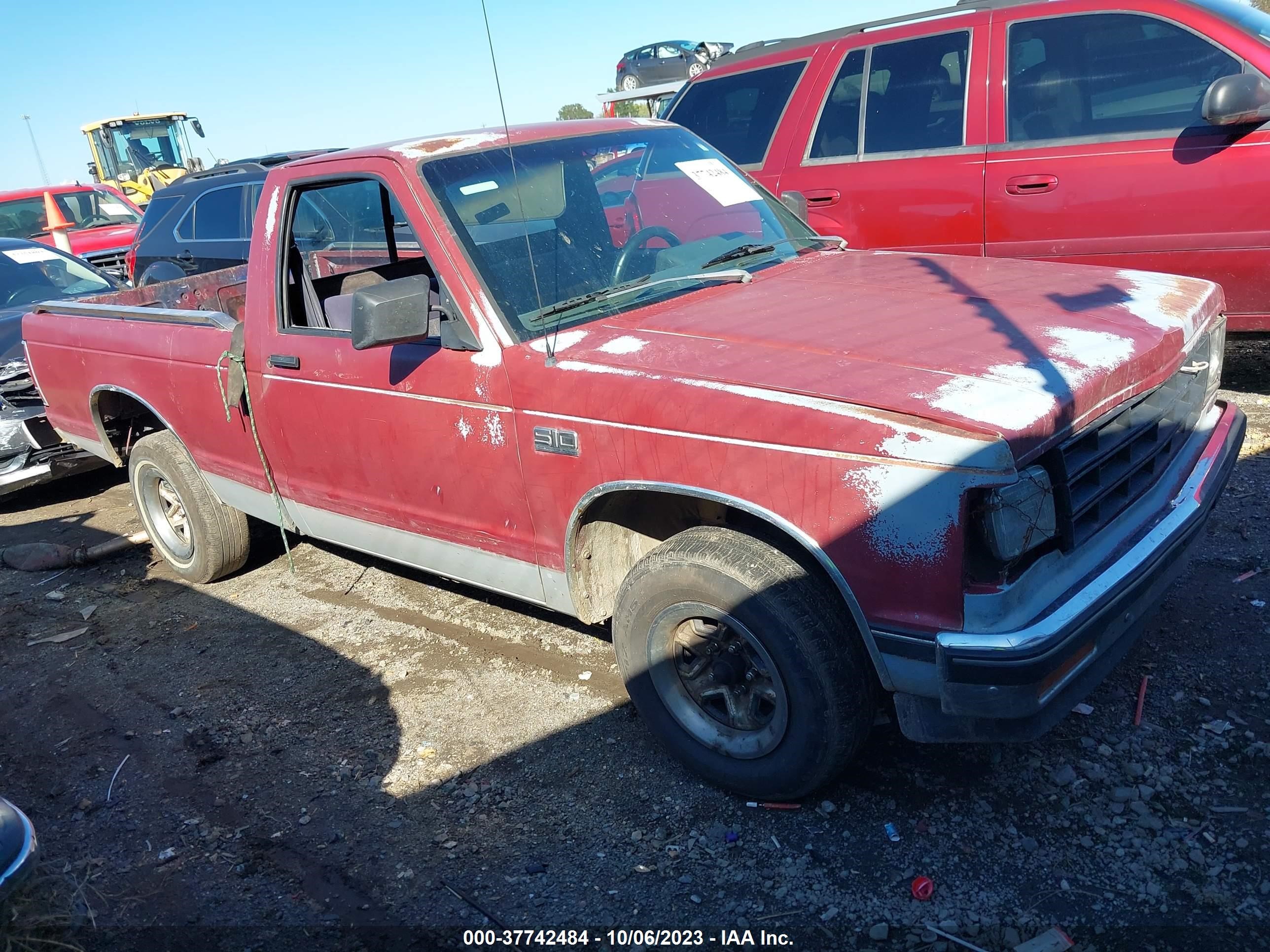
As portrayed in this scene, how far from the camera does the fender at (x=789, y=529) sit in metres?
2.44

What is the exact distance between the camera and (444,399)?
3.25 metres

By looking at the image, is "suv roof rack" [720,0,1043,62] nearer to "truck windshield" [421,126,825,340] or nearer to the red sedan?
"truck windshield" [421,126,825,340]

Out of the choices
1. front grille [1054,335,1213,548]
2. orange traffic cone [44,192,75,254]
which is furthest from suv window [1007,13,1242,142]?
orange traffic cone [44,192,75,254]

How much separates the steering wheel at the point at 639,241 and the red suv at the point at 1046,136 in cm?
104

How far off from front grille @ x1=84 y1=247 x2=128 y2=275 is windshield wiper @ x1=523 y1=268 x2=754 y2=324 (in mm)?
14474

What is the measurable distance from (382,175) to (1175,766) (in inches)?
123

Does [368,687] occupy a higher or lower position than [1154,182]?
lower

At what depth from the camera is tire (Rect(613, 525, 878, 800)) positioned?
2592 millimetres

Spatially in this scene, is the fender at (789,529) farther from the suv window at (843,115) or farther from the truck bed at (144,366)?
the suv window at (843,115)

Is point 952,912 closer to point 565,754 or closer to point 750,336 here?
point 565,754

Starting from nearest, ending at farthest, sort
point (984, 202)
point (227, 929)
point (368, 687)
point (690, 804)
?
point (227, 929) → point (690, 804) → point (368, 687) → point (984, 202)

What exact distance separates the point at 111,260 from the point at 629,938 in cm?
1616

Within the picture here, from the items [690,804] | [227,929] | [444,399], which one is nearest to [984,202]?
[444,399]

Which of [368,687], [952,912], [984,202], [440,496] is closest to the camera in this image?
[952,912]
